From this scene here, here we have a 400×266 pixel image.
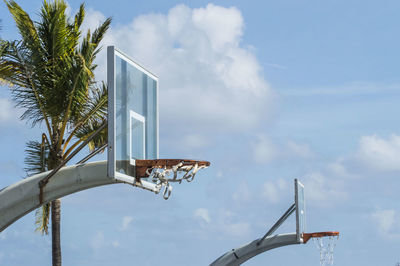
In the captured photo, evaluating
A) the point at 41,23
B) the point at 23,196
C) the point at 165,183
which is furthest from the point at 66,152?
the point at 165,183

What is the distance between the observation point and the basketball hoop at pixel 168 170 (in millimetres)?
11609

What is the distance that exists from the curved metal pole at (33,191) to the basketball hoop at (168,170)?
0.86 m

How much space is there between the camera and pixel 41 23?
18.1 metres

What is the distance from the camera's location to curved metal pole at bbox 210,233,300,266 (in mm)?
24047

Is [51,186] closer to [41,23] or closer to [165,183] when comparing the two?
[165,183]

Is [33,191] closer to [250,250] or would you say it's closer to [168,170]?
[168,170]

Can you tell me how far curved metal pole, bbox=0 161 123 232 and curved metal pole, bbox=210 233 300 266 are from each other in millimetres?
12322

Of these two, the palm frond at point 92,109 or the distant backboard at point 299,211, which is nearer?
the palm frond at point 92,109

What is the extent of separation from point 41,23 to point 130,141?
7522 millimetres

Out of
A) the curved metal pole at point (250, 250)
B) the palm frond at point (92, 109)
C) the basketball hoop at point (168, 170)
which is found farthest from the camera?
the curved metal pole at point (250, 250)

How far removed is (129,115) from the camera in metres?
11.6

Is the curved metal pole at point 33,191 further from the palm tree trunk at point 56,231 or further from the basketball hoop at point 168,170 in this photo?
the palm tree trunk at point 56,231

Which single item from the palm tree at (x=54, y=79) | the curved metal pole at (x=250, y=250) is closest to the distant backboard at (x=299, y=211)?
the curved metal pole at (x=250, y=250)

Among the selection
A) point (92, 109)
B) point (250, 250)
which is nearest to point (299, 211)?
point (250, 250)
